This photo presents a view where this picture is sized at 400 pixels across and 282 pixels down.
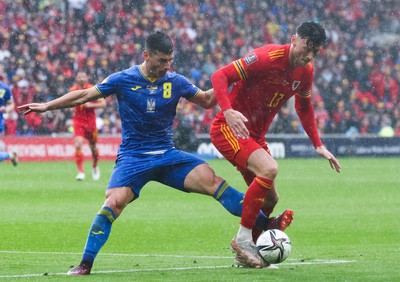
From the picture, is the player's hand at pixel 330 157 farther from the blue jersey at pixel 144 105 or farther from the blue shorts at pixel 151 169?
the blue jersey at pixel 144 105

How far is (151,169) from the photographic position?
8.69m

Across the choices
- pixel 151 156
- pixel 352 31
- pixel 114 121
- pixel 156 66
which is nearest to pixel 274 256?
pixel 151 156

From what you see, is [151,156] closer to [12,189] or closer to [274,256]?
[274,256]

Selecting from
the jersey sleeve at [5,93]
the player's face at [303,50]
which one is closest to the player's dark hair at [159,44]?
the player's face at [303,50]

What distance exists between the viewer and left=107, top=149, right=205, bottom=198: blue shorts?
8.59 metres

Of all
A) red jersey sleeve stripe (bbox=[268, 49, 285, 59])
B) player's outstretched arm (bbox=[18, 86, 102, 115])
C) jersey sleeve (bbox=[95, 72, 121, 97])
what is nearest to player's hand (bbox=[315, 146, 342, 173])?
red jersey sleeve stripe (bbox=[268, 49, 285, 59])

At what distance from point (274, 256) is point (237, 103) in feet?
4.90

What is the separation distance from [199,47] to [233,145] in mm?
25454

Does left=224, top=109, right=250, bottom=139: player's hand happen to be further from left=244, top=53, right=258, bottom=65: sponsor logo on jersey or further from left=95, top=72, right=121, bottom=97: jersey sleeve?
left=95, top=72, right=121, bottom=97: jersey sleeve

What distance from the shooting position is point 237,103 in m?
8.98

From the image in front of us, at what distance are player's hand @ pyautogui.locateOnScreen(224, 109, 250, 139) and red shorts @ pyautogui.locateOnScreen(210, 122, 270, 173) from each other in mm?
451

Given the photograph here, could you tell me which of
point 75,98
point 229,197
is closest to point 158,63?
point 75,98

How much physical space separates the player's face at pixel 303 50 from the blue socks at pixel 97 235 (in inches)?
84.6

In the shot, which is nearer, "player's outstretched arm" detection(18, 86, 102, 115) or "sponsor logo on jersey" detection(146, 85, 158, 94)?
"player's outstretched arm" detection(18, 86, 102, 115)
